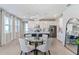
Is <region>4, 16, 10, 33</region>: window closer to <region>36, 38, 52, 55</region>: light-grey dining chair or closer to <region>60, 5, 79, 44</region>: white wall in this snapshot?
<region>36, 38, 52, 55</region>: light-grey dining chair

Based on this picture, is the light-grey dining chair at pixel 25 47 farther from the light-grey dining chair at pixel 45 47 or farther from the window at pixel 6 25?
the window at pixel 6 25

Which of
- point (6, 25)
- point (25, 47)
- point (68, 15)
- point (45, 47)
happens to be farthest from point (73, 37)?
point (6, 25)

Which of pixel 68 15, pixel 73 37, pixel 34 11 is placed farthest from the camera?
pixel 68 15

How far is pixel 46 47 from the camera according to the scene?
15.2 feet

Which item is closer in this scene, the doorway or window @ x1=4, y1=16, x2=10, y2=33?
the doorway

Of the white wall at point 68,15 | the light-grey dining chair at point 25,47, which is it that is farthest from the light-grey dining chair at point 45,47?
the white wall at point 68,15

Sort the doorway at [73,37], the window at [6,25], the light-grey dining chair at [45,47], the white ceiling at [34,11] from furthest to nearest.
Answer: the window at [6,25] → the light-grey dining chair at [45,47] → the white ceiling at [34,11] → the doorway at [73,37]

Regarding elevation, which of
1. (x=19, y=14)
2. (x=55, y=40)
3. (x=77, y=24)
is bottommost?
(x=55, y=40)

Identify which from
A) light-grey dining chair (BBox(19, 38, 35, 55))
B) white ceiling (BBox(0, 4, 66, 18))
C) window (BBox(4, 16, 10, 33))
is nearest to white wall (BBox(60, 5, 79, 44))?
white ceiling (BBox(0, 4, 66, 18))

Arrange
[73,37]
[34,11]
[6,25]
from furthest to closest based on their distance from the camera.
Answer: [6,25] < [34,11] < [73,37]

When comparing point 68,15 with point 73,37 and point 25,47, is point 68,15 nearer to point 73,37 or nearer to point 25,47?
point 73,37
